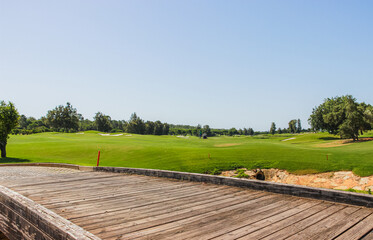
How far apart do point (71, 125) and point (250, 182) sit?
9478cm

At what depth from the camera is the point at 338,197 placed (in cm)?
480

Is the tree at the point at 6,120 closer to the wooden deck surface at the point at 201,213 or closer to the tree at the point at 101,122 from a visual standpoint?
the wooden deck surface at the point at 201,213

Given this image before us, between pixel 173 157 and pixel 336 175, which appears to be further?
pixel 173 157

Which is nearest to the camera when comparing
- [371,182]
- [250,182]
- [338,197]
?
[338,197]

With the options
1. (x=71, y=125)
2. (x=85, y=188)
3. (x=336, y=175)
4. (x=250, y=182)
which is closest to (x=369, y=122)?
(x=336, y=175)

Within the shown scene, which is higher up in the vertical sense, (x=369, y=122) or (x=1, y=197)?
(x=369, y=122)

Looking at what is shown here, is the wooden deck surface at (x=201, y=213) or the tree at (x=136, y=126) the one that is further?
the tree at (x=136, y=126)

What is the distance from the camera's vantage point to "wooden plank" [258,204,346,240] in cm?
336

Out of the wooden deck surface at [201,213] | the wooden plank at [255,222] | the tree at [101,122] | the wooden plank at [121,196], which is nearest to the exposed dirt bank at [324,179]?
the wooden plank at [121,196]

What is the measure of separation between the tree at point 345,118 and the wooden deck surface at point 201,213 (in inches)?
1615

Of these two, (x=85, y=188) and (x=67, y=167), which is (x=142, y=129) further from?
(x=85, y=188)

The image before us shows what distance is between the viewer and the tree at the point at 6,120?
21969 mm

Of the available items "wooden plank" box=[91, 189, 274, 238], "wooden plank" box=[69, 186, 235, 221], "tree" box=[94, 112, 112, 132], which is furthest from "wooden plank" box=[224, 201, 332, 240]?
"tree" box=[94, 112, 112, 132]

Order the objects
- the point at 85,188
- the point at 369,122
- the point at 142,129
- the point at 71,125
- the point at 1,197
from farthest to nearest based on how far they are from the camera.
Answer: the point at 142,129 → the point at 71,125 → the point at 369,122 → the point at 85,188 → the point at 1,197
